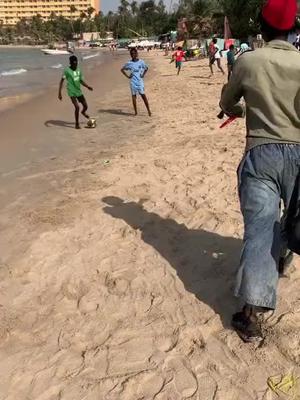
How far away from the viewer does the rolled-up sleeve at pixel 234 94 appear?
102 inches

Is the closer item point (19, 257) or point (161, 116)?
point (19, 257)

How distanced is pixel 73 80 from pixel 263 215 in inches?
325

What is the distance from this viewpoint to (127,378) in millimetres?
2707

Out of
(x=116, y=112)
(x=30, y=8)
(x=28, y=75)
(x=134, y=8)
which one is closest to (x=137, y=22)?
(x=134, y=8)

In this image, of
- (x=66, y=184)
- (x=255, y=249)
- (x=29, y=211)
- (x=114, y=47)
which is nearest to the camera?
(x=255, y=249)

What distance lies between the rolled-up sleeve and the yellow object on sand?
4.94ft

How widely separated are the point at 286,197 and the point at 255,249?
0.35 meters

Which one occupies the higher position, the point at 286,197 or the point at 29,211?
the point at 286,197

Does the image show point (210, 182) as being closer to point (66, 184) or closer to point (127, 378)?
point (66, 184)

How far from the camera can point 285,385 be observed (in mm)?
2582

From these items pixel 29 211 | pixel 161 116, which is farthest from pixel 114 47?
pixel 29 211

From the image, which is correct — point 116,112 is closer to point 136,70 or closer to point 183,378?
point 136,70

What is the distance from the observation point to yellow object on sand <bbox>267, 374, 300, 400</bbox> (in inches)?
98.8

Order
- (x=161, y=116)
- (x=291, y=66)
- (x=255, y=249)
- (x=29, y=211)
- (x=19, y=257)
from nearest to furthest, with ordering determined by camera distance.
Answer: (x=291, y=66)
(x=255, y=249)
(x=19, y=257)
(x=29, y=211)
(x=161, y=116)
